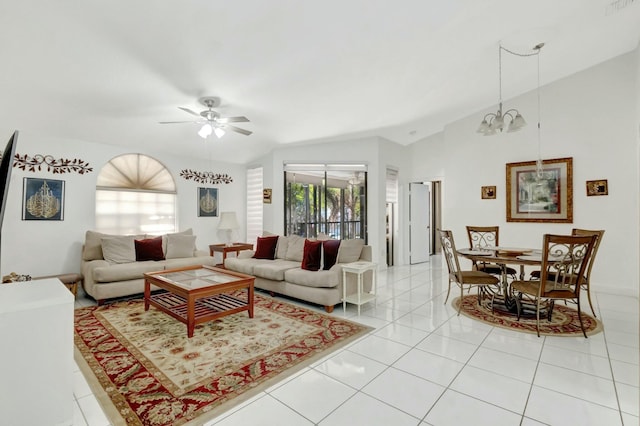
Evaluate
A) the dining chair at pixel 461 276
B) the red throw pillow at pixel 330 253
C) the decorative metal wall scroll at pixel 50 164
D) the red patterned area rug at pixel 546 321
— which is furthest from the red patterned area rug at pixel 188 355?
the decorative metal wall scroll at pixel 50 164

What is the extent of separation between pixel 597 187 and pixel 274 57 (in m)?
5.17

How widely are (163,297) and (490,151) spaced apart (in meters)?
6.09

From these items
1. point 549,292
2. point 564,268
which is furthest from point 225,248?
point 564,268

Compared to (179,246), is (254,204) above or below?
above

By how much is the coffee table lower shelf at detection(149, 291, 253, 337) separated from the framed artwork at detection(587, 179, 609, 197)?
17.8 feet

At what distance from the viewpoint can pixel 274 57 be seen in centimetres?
322

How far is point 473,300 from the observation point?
14.1 ft

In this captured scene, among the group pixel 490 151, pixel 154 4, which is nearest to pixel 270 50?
pixel 154 4

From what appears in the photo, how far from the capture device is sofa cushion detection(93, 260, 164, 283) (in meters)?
4.00

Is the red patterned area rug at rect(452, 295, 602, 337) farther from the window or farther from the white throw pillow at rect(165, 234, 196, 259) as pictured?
the white throw pillow at rect(165, 234, 196, 259)

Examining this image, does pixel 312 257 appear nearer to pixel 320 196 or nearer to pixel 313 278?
pixel 313 278

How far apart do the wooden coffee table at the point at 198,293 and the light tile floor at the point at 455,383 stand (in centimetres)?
97

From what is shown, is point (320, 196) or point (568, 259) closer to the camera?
point (568, 259)

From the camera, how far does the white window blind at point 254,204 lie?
6801 millimetres
